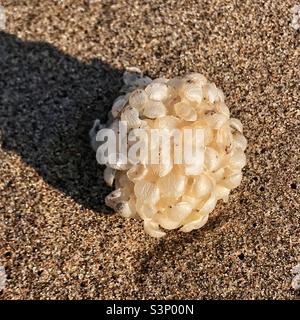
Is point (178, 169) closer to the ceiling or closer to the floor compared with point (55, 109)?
closer to the ceiling

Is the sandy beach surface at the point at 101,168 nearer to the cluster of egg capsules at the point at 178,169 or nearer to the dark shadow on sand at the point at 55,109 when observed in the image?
the dark shadow on sand at the point at 55,109

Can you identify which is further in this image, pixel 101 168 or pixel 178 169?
pixel 101 168

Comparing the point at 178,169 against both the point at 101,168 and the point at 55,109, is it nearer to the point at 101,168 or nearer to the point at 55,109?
the point at 101,168

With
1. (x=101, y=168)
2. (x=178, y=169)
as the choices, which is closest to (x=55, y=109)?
(x=101, y=168)

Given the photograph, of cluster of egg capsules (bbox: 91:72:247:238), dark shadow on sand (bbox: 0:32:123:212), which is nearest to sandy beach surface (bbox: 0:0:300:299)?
dark shadow on sand (bbox: 0:32:123:212)

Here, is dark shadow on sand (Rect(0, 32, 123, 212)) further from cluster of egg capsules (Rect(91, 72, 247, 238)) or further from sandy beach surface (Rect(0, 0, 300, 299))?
cluster of egg capsules (Rect(91, 72, 247, 238))
